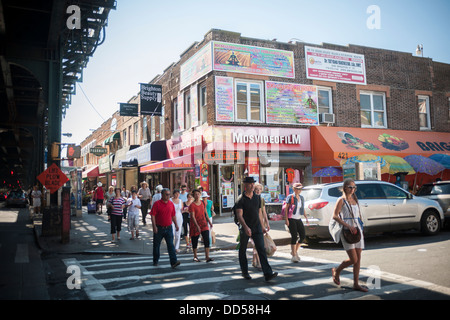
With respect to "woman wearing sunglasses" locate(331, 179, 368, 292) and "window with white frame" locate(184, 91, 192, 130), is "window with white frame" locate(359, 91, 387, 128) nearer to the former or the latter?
"window with white frame" locate(184, 91, 192, 130)

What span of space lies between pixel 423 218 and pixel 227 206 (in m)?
8.77

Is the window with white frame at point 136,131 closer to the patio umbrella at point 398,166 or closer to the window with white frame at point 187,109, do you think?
the window with white frame at point 187,109

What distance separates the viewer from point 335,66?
18.3 metres

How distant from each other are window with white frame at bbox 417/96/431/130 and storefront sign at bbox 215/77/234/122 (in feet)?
40.6

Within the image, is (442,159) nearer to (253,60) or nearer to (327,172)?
(327,172)

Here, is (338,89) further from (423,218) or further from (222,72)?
(423,218)

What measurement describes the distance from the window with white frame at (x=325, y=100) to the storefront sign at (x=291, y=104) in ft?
1.85

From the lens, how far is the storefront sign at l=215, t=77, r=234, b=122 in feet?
51.8

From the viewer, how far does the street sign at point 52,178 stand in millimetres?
12039

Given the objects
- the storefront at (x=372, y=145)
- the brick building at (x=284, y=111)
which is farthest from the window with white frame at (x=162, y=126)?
the storefront at (x=372, y=145)

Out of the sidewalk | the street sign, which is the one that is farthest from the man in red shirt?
the street sign

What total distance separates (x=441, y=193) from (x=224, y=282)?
9.73m
